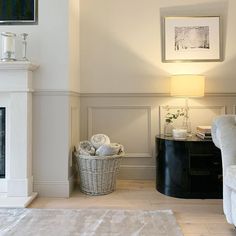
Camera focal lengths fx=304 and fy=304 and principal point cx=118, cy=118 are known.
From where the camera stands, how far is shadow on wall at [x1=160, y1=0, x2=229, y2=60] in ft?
11.2

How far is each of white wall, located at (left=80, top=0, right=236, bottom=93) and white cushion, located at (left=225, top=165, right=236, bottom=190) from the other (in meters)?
1.60

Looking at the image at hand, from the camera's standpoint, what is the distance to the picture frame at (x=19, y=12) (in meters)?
2.91

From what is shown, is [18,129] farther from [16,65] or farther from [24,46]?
[24,46]

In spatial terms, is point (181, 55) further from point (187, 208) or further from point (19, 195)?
point (19, 195)

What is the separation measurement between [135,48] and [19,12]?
4.22 feet

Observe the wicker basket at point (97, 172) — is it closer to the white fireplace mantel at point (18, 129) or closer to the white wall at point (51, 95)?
the white wall at point (51, 95)

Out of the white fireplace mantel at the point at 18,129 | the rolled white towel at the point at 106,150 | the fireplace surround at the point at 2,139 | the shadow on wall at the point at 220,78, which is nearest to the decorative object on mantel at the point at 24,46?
the white fireplace mantel at the point at 18,129

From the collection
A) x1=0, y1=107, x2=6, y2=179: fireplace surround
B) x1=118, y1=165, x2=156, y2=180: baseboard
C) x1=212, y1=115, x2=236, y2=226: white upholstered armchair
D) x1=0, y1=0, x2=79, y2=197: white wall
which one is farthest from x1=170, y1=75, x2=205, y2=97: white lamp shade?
x1=0, y1=107, x2=6, y2=179: fireplace surround

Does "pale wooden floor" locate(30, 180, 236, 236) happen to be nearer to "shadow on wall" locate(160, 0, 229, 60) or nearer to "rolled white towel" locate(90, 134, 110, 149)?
"rolled white towel" locate(90, 134, 110, 149)

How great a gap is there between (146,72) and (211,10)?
3.28 feet

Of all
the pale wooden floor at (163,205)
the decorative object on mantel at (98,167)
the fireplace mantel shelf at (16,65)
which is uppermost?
the fireplace mantel shelf at (16,65)

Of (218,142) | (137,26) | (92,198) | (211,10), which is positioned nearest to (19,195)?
(92,198)

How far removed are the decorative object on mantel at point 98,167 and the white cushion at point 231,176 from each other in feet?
3.94

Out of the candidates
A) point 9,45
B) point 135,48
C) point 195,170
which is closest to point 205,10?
point 135,48
